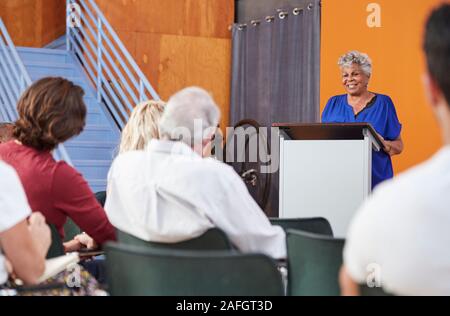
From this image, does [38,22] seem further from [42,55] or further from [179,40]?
[179,40]

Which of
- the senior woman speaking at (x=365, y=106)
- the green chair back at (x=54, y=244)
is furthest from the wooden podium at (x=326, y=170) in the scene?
the green chair back at (x=54, y=244)

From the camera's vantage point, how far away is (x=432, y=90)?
1280mm

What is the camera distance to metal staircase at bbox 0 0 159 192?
278 inches

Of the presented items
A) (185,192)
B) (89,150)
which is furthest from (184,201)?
(89,150)

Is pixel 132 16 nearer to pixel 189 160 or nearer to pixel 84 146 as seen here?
pixel 84 146

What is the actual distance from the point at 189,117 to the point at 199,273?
103 centimetres

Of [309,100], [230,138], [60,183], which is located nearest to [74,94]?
[60,183]

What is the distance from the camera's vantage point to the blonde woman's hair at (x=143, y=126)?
3.46 meters

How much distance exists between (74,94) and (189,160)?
47 centimetres

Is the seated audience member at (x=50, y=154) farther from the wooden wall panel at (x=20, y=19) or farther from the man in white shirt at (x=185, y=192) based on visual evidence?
the wooden wall panel at (x=20, y=19)

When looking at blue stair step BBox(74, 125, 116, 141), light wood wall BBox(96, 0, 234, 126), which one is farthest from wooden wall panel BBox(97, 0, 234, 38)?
blue stair step BBox(74, 125, 116, 141)

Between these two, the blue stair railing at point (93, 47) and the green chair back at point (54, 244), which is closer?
the green chair back at point (54, 244)

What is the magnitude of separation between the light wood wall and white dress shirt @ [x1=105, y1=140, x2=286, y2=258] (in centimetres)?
626

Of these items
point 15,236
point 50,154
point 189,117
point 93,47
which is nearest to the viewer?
point 15,236
